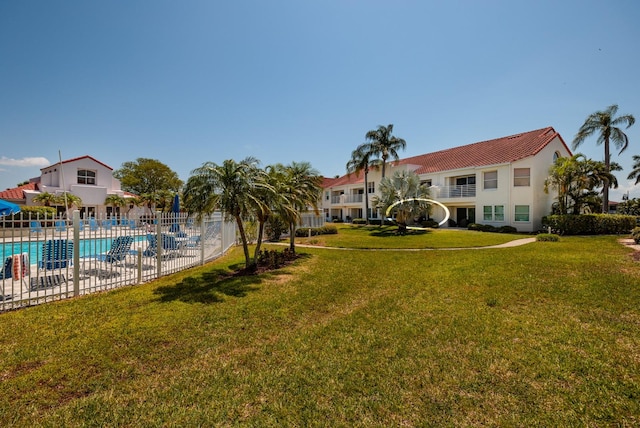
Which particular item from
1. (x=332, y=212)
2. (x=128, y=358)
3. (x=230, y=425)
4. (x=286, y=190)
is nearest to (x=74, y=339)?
(x=128, y=358)

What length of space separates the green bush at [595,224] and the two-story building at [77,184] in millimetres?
43904

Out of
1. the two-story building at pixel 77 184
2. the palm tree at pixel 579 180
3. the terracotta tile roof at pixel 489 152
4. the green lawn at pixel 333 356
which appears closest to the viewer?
the green lawn at pixel 333 356

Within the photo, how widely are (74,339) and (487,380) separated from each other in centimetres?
694

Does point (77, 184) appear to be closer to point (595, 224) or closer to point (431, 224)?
point (431, 224)

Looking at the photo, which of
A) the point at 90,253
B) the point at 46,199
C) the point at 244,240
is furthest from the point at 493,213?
the point at 46,199

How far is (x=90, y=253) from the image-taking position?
774cm

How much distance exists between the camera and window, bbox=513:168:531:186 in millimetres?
25141

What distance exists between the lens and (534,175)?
2475 centimetres

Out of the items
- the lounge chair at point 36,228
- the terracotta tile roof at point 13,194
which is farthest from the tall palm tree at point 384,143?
the terracotta tile roof at point 13,194

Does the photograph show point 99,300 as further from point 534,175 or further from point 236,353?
point 534,175

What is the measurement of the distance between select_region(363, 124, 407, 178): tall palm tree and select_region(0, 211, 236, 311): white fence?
79.1ft

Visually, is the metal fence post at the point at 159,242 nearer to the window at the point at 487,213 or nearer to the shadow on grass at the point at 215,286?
the shadow on grass at the point at 215,286

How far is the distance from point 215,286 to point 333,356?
5.46 metres

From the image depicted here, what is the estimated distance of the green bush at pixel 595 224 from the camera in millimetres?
20125
